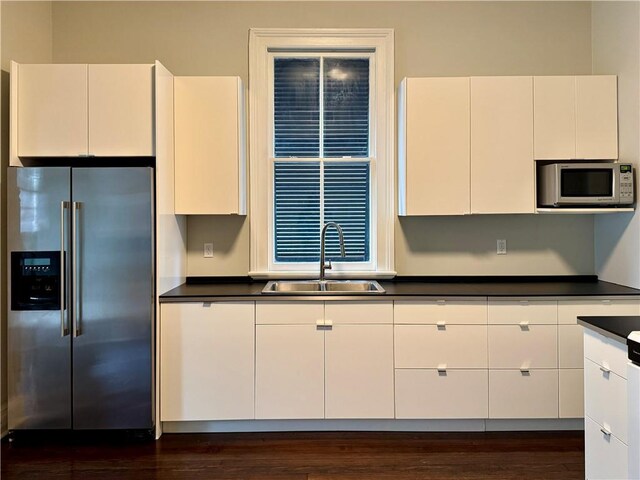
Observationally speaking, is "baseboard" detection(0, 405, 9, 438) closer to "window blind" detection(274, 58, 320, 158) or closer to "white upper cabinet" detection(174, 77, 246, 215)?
"white upper cabinet" detection(174, 77, 246, 215)

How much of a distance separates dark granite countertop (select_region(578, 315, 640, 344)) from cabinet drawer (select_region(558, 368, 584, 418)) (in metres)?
0.91

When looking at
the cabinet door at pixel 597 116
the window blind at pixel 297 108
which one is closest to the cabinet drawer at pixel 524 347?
the cabinet door at pixel 597 116

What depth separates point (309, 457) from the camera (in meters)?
2.54

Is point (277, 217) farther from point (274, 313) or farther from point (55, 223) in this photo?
point (55, 223)

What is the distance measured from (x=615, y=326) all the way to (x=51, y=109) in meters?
3.16

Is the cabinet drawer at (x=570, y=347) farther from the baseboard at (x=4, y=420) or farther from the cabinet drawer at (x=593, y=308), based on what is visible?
the baseboard at (x=4, y=420)

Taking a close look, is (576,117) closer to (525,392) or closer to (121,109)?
(525,392)

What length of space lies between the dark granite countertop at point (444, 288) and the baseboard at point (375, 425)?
791mm

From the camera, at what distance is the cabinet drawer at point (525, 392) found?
275 cm

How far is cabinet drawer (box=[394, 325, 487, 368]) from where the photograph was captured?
2.76m

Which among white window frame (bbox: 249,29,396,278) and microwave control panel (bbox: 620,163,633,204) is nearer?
microwave control panel (bbox: 620,163,633,204)

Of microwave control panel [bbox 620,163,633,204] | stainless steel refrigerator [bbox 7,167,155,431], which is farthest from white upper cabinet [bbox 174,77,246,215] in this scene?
microwave control panel [bbox 620,163,633,204]

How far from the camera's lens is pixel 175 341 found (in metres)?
2.75

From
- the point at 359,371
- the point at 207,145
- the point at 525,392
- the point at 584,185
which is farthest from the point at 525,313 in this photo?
the point at 207,145
